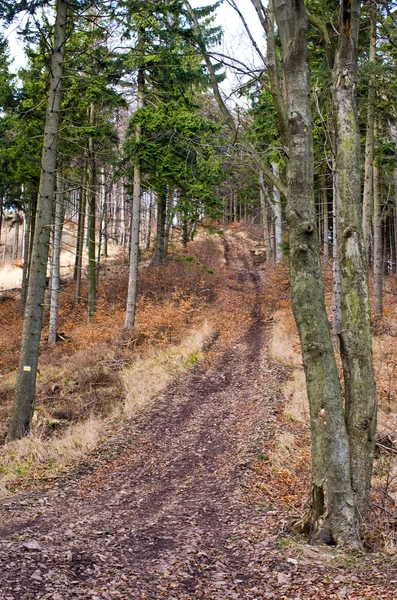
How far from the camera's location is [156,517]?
5980 mm

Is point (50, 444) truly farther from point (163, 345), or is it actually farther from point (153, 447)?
point (163, 345)

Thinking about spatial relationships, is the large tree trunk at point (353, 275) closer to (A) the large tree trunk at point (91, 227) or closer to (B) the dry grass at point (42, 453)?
(B) the dry grass at point (42, 453)

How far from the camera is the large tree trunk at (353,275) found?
5.00 m

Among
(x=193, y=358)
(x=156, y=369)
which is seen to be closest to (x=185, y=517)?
(x=156, y=369)

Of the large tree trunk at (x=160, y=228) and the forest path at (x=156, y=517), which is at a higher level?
the large tree trunk at (x=160, y=228)

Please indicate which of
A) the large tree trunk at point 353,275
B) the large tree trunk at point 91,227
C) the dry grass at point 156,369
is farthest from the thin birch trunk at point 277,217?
the large tree trunk at point 353,275

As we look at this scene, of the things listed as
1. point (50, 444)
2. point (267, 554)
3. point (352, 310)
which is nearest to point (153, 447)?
point (50, 444)

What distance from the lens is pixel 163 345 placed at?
16656 millimetres

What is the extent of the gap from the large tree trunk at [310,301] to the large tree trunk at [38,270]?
641 centimetres

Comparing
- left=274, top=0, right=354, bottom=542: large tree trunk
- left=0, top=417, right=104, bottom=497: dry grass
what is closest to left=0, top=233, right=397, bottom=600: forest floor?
left=0, top=417, right=104, bottom=497: dry grass

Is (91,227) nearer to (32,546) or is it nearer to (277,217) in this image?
(277,217)

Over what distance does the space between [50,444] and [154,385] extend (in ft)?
13.8

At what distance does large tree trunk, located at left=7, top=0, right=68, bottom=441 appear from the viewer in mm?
9812

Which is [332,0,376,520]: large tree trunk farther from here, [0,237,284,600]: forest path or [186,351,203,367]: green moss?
[186,351,203,367]: green moss
